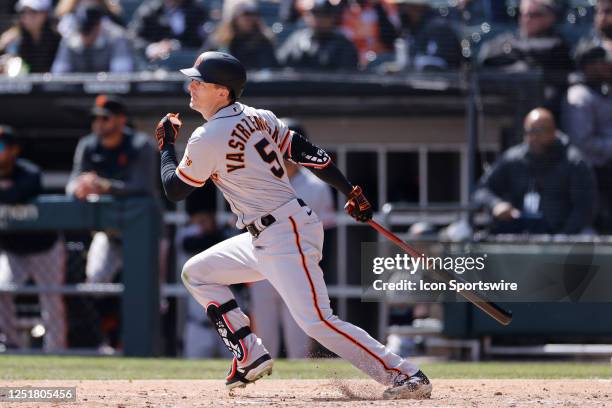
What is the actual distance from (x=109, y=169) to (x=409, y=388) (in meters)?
4.43

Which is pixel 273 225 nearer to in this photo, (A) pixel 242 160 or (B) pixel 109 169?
(A) pixel 242 160

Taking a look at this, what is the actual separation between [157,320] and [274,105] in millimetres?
2184

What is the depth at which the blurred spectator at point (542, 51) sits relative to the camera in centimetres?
924

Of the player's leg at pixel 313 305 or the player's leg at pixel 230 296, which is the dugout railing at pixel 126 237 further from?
the player's leg at pixel 313 305

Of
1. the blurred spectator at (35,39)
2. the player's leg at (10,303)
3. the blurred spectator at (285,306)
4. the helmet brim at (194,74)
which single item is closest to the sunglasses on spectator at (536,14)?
the blurred spectator at (285,306)

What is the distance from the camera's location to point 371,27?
398 inches

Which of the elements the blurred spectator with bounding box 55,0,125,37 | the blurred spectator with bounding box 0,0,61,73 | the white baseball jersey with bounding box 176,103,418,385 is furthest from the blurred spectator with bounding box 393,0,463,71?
the white baseball jersey with bounding box 176,103,418,385

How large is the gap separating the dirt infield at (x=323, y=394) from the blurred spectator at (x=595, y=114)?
3.29 metres

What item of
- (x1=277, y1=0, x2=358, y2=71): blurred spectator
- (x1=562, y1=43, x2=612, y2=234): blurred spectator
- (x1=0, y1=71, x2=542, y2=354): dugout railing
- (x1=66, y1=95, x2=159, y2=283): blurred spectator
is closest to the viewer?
(x1=66, y1=95, x2=159, y2=283): blurred spectator

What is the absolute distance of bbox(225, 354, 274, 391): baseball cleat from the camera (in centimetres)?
529

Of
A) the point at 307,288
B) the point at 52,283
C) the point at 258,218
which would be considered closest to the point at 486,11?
the point at 52,283

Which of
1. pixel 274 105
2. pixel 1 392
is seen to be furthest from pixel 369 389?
pixel 274 105

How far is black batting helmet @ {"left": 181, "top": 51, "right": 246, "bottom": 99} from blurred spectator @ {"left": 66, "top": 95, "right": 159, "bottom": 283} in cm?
366

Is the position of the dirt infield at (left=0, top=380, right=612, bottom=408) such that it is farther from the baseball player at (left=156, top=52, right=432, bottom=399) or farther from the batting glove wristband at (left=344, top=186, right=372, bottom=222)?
the batting glove wristband at (left=344, top=186, right=372, bottom=222)
